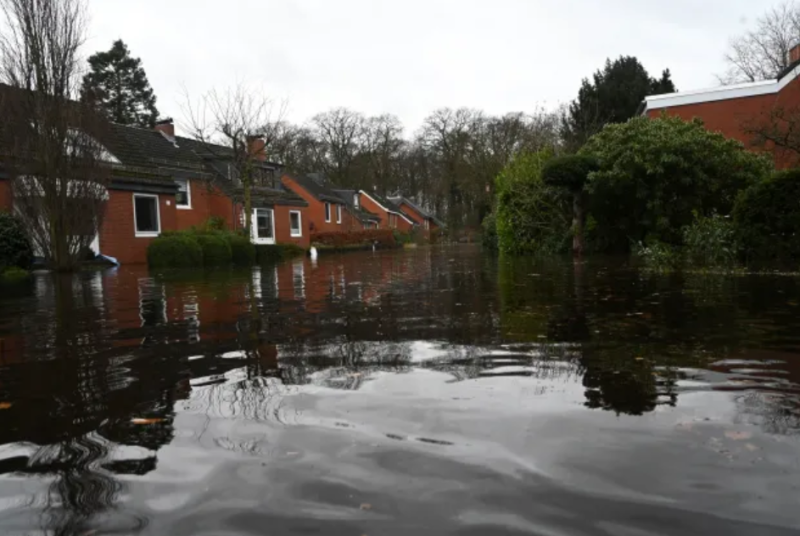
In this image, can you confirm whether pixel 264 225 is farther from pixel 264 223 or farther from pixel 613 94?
pixel 613 94

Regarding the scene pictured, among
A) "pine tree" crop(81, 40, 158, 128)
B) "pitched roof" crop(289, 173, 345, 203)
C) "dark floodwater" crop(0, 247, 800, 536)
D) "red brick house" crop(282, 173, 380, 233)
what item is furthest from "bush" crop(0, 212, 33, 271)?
"pine tree" crop(81, 40, 158, 128)

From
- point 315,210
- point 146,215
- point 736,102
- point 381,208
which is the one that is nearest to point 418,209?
point 381,208

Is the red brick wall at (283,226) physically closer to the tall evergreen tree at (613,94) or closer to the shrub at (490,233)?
the shrub at (490,233)

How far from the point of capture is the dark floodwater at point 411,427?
217 cm

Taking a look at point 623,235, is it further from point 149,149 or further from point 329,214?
point 329,214

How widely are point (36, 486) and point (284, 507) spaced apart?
42.1 inches

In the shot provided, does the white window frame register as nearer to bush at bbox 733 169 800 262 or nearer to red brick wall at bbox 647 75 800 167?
red brick wall at bbox 647 75 800 167

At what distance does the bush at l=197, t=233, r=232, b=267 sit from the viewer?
22031mm

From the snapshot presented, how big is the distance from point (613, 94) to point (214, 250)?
28.2 metres

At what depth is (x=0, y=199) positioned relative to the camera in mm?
20000

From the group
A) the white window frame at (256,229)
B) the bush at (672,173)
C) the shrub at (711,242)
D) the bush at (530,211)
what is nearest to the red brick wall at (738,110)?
the bush at (530,211)

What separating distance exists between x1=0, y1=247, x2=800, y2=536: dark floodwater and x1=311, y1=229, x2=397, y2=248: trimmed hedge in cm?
3467

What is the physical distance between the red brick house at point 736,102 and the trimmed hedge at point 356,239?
70.4 feet

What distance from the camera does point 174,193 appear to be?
26.6 metres
